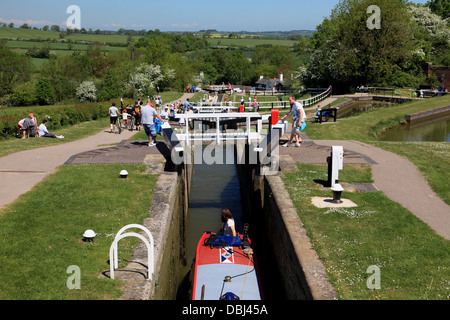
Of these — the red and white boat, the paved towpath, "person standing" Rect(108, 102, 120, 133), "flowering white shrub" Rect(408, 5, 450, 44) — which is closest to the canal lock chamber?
the red and white boat

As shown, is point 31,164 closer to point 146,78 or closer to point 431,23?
point 146,78

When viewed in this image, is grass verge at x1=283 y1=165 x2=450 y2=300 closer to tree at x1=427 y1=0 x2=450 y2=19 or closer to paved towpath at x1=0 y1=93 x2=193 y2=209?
paved towpath at x1=0 y1=93 x2=193 y2=209

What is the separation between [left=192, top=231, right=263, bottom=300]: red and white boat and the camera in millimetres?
8555

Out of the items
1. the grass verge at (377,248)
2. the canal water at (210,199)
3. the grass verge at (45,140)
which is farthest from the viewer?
the grass verge at (45,140)

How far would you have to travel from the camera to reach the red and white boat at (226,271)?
28.1 ft

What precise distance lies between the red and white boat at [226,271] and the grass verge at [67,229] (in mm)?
1668

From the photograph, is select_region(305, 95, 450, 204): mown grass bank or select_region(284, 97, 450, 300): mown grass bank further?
select_region(305, 95, 450, 204): mown grass bank

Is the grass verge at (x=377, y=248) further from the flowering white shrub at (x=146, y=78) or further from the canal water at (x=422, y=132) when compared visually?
the flowering white shrub at (x=146, y=78)

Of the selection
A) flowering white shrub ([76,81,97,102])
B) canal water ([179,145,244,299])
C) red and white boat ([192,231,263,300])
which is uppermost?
flowering white shrub ([76,81,97,102])

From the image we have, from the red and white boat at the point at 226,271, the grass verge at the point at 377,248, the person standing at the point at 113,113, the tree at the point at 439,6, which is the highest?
the tree at the point at 439,6

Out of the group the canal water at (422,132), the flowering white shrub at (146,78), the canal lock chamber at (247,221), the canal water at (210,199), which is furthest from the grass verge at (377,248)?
the flowering white shrub at (146,78)

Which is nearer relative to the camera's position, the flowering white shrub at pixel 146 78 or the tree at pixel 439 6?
the flowering white shrub at pixel 146 78

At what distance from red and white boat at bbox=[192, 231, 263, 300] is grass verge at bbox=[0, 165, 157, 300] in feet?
5.47
